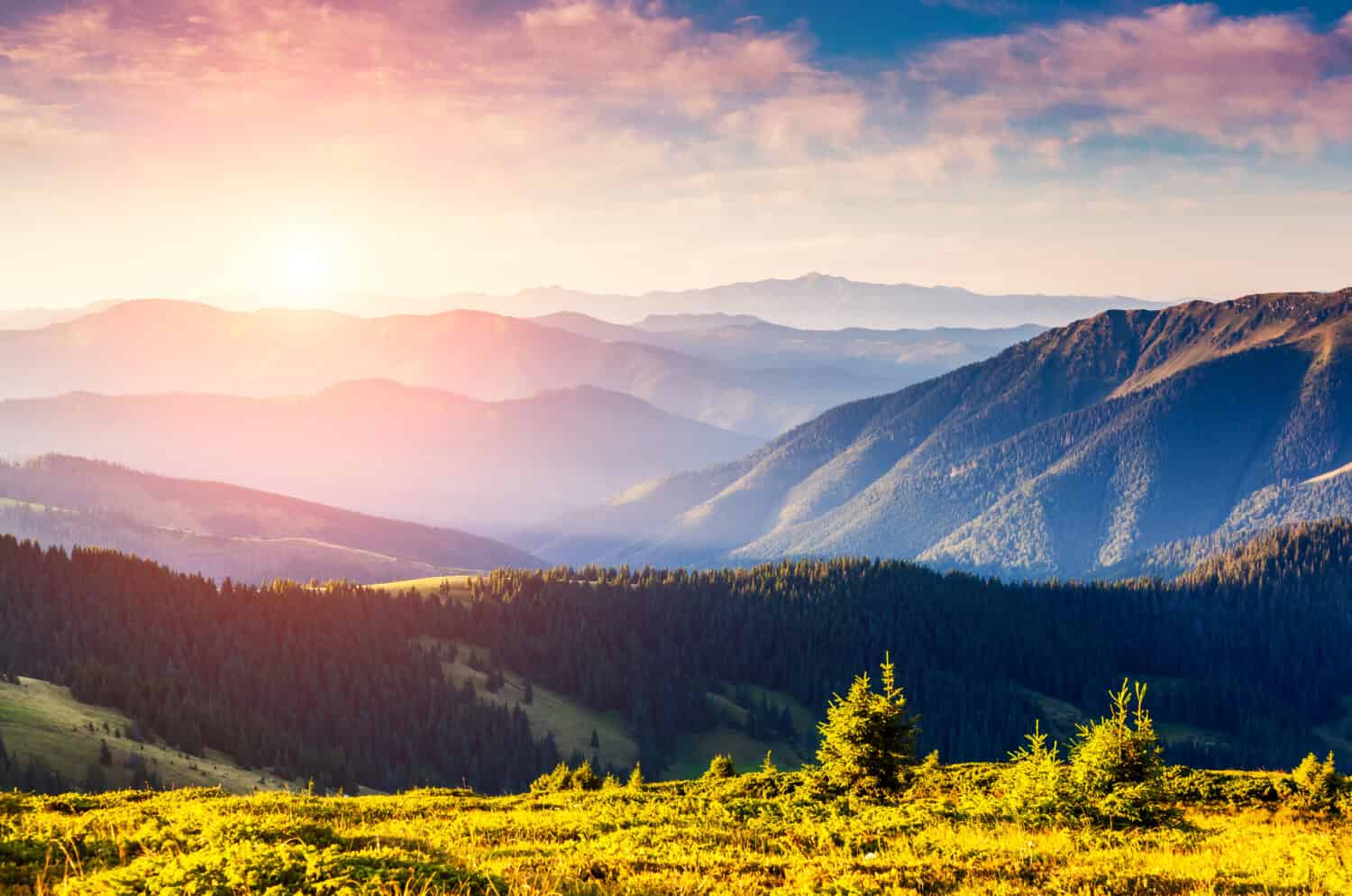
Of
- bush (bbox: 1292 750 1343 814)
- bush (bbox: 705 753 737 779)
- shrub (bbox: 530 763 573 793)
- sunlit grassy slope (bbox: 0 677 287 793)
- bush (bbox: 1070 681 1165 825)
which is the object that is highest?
bush (bbox: 1070 681 1165 825)

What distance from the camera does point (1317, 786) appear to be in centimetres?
4881

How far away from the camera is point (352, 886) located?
15508 mm

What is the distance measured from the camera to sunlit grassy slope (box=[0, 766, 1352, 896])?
16.6 metres

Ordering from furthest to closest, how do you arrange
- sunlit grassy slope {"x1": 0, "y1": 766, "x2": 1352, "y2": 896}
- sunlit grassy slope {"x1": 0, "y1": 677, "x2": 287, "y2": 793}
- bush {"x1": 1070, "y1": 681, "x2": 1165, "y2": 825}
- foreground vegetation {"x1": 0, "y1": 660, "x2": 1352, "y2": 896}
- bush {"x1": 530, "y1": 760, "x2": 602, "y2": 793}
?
sunlit grassy slope {"x1": 0, "y1": 677, "x2": 287, "y2": 793}
bush {"x1": 530, "y1": 760, "x2": 602, "y2": 793}
bush {"x1": 1070, "y1": 681, "x2": 1165, "y2": 825}
foreground vegetation {"x1": 0, "y1": 660, "x2": 1352, "y2": 896}
sunlit grassy slope {"x1": 0, "y1": 766, "x2": 1352, "y2": 896}

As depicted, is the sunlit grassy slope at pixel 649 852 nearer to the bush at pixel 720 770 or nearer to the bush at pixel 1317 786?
the bush at pixel 1317 786

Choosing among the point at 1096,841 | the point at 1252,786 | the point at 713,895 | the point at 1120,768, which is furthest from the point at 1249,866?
the point at 1252,786

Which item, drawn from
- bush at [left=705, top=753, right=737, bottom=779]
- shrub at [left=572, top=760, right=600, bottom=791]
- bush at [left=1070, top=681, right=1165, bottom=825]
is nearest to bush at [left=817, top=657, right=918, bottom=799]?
bush at [left=1070, top=681, right=1165, bottom=825]

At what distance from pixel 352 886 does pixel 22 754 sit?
102892mm

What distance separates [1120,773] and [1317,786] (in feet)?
65.4

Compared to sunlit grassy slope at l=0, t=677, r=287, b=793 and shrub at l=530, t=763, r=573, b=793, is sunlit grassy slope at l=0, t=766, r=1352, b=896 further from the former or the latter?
sunlit grassy slope at l=0, t=677, r=287, b=793

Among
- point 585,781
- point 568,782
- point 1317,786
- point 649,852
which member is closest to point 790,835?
point 649,852

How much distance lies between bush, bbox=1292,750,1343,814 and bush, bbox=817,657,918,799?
1956 cm

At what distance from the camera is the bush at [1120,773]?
35688mm

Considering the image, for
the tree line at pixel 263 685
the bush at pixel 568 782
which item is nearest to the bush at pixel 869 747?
the bush at pixel 568 782
